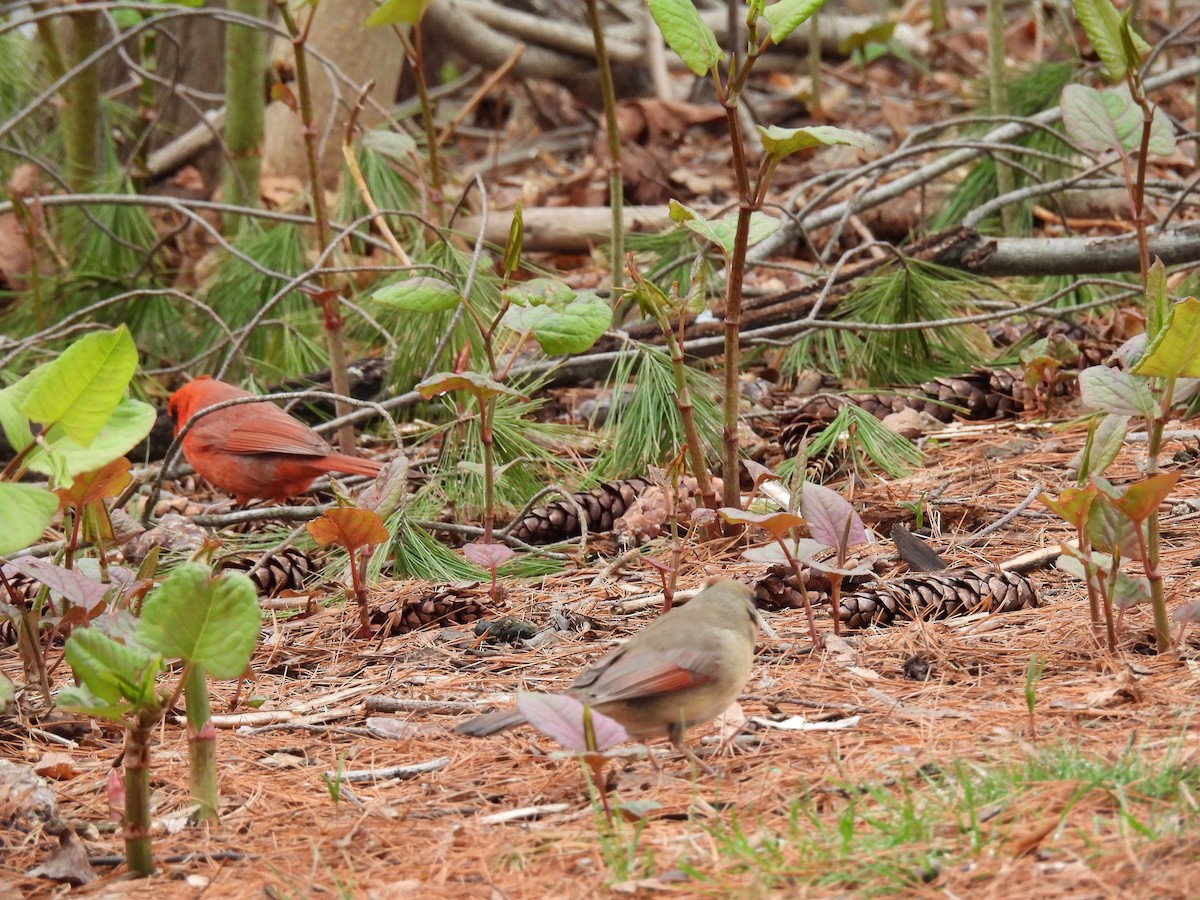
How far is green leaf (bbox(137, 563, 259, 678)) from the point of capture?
6.39 ft

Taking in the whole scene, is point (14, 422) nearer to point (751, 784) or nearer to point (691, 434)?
point (751, 784)

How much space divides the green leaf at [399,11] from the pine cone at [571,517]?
1.63 m

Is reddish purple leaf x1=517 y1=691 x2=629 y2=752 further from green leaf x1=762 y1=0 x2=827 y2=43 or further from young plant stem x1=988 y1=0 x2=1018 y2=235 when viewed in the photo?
young plant stem x1=988 y1=0 x2=1018 y2=235

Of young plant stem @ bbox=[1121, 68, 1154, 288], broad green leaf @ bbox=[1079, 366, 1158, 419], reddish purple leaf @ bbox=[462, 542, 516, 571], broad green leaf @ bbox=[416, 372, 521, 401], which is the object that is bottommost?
reddish purple leaf @ bbox=[462, 542, 516, 571]

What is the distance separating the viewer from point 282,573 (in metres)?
3.69

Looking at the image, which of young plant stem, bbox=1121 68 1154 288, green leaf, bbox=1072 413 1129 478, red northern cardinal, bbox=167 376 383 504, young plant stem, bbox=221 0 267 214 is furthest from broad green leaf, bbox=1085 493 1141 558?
young plant stem, bbox=221 0 267 214

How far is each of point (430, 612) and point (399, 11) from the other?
205cm

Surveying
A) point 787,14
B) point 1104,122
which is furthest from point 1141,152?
point 787,14

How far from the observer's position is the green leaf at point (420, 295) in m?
3.11

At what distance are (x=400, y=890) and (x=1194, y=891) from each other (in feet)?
3.41

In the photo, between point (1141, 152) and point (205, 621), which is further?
point (1141, 152)

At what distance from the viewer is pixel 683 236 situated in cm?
539

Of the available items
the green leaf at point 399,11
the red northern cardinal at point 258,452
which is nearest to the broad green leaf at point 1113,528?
the red northern cardinal at point 258,452

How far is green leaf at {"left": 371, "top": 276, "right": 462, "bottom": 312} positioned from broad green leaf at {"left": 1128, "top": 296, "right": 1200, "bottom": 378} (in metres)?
1.55
